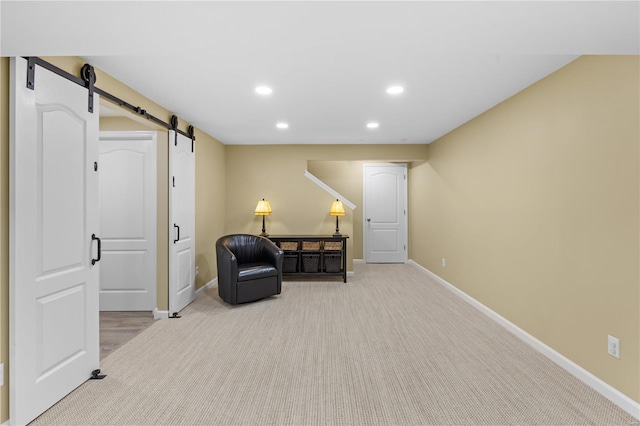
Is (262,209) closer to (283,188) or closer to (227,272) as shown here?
(283,188)

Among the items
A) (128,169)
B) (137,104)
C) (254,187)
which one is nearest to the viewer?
(137,104)

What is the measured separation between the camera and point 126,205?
380 cm

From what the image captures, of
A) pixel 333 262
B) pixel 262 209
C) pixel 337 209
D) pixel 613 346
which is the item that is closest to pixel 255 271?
pixel 262 209

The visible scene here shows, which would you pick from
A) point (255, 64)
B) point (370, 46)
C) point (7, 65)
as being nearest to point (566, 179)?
point (370, 46)

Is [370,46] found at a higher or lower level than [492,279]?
higher

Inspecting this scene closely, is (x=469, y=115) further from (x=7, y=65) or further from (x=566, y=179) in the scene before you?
(x=7, y=65)

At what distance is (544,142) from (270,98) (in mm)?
2577

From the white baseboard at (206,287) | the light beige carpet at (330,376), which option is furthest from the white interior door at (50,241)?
the white baseboard at (206,287)

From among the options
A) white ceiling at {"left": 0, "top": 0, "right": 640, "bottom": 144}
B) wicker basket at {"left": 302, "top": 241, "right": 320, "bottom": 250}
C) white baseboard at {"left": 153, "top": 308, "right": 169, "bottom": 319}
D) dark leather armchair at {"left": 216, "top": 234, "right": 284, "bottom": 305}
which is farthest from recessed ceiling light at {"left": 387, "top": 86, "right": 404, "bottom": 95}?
white baseboard at {"left": 153, "top": 308, "right": 169, "bottom": 319}

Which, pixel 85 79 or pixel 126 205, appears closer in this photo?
pixel 85 79

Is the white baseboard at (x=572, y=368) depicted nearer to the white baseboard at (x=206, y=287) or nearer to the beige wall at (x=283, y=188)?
the beige wall at (x=283, y=188)

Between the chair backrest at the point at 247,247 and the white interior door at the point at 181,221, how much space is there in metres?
0.55

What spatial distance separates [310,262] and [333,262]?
1.27 ft

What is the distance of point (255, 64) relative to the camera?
2438mm
